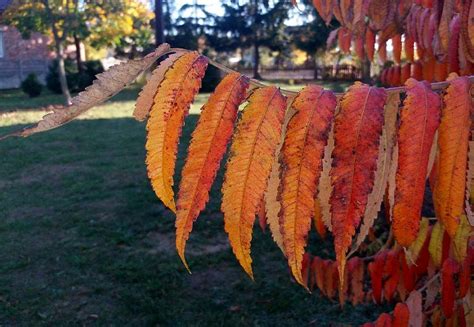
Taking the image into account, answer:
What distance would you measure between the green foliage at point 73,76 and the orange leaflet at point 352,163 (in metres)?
23.8

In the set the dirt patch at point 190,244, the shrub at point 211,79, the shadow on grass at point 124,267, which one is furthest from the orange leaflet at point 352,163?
the shrub at point 211,79

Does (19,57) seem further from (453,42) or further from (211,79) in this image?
(453,42)

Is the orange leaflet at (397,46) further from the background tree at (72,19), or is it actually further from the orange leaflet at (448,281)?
the background tree at (72,19)

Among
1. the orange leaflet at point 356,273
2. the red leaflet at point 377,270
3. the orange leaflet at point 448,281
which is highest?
the orange leaflet at point 448,281

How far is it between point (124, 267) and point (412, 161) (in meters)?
4.91

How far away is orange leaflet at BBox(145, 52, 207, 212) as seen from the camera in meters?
0.86

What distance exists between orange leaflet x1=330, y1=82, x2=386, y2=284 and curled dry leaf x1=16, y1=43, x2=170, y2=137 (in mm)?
322

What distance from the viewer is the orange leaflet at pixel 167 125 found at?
864 millimetres

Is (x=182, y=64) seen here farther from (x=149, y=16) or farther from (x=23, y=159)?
(x=149, y=16)

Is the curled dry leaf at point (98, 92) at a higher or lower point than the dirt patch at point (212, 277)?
higher

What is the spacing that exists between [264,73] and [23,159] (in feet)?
96.1

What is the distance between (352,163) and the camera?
81 centimetres

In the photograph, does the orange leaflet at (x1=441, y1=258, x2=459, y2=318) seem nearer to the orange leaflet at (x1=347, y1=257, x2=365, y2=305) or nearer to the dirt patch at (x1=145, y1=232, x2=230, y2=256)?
the orange leaflet at (x1=347, y1=257, x2=365, y2=305)

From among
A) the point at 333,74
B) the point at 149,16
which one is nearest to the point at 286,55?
the point at 333,74
